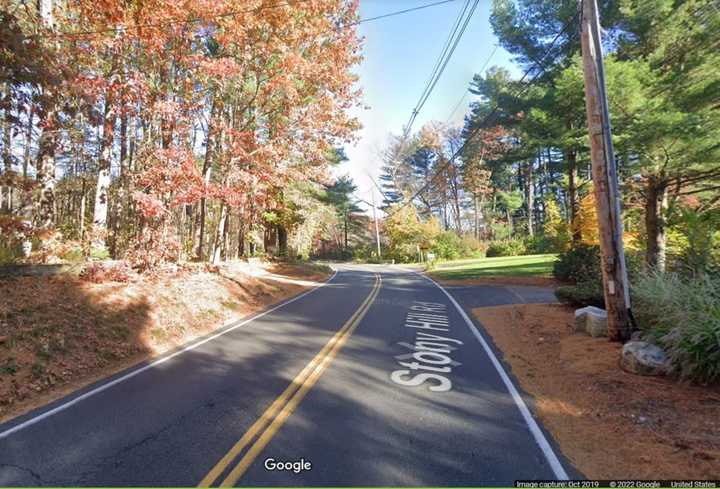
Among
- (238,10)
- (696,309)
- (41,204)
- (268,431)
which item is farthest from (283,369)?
(238,10)

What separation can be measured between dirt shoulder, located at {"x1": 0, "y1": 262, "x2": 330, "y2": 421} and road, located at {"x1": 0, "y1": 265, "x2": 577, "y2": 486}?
2.34 ft

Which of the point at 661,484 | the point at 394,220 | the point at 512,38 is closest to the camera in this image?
the point at 661,484

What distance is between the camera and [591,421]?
4.23 meters

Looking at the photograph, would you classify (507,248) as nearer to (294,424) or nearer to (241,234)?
(241,234)

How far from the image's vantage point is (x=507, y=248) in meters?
37.9

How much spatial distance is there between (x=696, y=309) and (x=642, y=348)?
957mm

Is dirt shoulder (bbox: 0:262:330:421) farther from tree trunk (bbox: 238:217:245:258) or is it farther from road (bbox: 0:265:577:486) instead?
tree trunk (bbox: 238:217:245:258)

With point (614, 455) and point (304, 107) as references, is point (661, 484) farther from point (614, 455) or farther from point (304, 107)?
Result: point (304, 107)

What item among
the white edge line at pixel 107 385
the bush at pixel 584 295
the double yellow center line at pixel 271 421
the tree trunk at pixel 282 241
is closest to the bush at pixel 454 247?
the tree trunk at pixel 282 241

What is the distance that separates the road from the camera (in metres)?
3.21

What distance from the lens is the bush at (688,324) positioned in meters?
4.83

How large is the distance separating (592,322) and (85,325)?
9995 millimetres

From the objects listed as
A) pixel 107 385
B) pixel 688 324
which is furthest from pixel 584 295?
pixel 107 385

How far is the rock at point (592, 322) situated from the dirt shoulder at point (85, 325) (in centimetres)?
836
